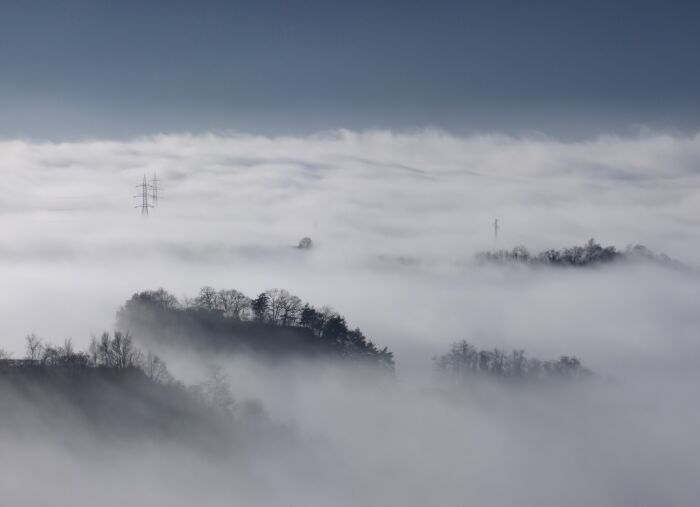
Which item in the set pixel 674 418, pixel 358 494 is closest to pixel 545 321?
pixel 674 418

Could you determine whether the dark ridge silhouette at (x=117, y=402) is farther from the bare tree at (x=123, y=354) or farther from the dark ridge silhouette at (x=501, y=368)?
the dark ridge silhouette at (x=501, y=368)

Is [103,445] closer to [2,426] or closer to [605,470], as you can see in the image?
[2,426]

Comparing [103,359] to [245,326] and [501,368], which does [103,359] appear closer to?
[245,326]

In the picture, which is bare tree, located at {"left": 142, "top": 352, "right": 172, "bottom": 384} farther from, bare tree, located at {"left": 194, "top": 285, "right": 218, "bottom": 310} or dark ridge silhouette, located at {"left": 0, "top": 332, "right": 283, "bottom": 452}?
bare tree, located at {"left": 194, "top": 285, "right": 218, "bottom": 310}

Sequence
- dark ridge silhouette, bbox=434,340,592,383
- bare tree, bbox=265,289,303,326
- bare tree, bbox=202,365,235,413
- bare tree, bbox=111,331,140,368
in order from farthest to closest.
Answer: dark ridge silhouette, bbox=434,340,592,383 < bare tree, bbox=265,289,303,326 < bare tree, bbox=111,331,140,368 < bare tree, bbox=202,365,235,413

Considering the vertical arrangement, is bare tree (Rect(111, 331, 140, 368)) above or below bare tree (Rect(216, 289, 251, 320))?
below

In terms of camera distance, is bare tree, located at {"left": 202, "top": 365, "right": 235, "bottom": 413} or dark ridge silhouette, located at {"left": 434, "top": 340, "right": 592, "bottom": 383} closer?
bare tree, located at {"left": 202, "top": 365, "right": 235, "bottom": 413}

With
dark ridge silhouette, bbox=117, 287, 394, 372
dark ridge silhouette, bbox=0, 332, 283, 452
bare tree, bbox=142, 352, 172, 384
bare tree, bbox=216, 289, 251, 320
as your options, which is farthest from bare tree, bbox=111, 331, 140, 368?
bare tree, bbox=216, 289, 251, 320

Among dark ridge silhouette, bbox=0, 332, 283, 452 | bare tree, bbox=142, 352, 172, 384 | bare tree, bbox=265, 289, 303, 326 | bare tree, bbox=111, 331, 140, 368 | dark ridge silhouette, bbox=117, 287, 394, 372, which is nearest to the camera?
dark ridge silhouette, bbox=0, 332, 283, 452
